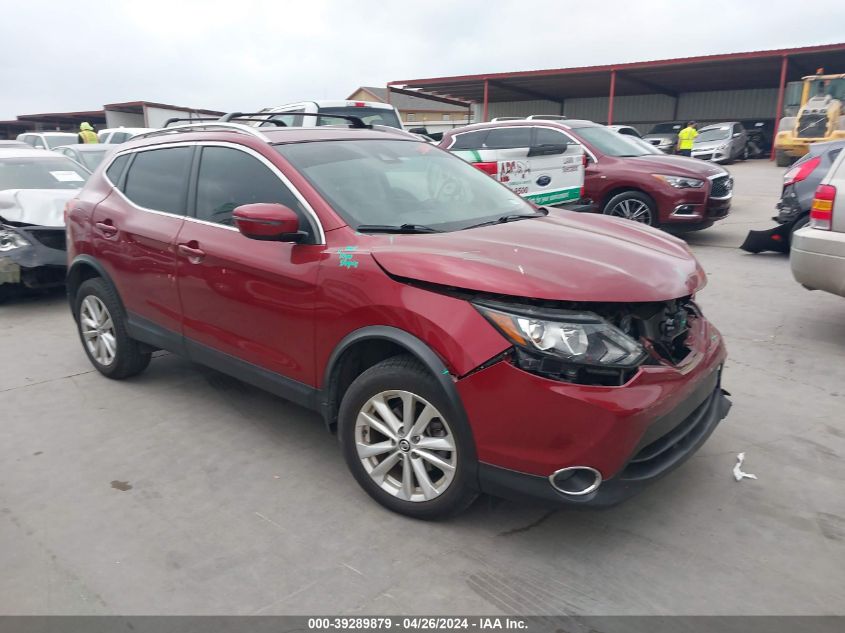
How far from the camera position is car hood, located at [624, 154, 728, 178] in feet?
29.1

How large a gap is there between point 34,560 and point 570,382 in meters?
2.39

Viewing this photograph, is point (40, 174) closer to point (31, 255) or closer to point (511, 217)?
point (31, 255)

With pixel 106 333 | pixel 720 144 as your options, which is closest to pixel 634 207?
pixel 106 333

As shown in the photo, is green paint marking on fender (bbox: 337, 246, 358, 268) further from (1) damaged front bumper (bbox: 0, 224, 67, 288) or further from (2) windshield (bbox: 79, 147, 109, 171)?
(2) windshield (bbox: 79, 147, 109, 171)

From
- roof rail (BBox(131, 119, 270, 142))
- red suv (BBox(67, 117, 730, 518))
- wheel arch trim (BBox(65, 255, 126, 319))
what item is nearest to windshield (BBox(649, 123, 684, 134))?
red suv (BBox(67, 117, 730, 518))

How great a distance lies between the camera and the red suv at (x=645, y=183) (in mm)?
8794

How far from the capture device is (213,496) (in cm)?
326

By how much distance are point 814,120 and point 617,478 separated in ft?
72.3

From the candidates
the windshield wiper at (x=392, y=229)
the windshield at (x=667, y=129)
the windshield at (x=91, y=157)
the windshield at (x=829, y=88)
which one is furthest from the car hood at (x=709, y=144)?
the windshield wiper at (x=392, y=229)

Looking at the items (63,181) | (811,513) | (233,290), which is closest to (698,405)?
(811,513)

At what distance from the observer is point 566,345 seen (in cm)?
251

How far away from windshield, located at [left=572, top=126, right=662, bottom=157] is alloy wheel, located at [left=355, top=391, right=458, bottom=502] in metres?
7.65

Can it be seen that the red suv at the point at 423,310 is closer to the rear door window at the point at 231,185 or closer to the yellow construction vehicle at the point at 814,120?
the rear door window at the point at 231,185

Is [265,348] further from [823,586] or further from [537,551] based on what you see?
[823,586]
